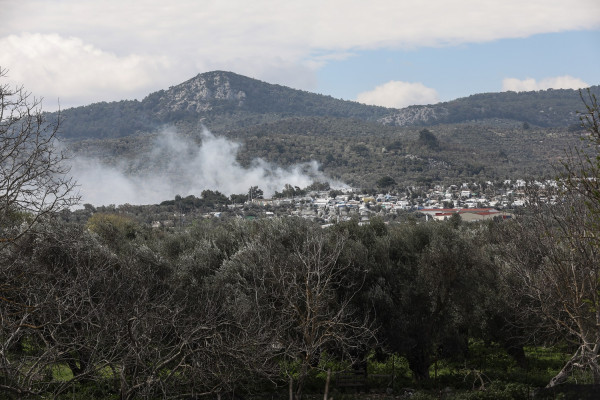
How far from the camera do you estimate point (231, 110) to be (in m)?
183

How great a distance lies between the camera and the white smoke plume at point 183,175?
10781 centimetres

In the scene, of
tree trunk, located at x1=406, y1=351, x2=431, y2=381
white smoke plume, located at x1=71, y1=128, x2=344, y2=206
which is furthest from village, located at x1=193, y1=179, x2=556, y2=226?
tree trunk, located at x1=406, y1=351, x2=431, y2=381

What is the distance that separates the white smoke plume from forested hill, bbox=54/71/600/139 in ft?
105

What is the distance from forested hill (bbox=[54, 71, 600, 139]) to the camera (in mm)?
167875

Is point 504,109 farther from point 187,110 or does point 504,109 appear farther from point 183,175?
point 183,175

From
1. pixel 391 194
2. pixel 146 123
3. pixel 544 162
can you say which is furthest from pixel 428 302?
pixel 146 123

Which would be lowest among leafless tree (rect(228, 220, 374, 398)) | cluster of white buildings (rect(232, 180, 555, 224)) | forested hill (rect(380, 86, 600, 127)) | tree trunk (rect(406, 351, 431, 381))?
tree trunk (rect(406, 351, 431, 381))

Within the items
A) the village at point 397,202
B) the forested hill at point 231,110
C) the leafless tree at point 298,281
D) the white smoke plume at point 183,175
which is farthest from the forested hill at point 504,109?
the leafless tree at point 298,281

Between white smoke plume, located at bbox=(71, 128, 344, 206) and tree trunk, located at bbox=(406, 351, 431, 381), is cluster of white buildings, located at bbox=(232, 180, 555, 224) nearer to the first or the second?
white smoke plume, located at bbox=(71, 128, 344, 206)

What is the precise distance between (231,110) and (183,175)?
63.9 metres

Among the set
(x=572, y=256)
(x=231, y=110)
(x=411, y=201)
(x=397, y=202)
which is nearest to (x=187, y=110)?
(x=231, y=110)

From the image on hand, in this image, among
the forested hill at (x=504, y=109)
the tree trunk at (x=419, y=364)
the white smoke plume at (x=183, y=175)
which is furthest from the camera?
the forested hill at (x=504, y=109)

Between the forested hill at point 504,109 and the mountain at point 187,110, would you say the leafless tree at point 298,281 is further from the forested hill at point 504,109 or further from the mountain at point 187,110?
the forested hill at point 504,109

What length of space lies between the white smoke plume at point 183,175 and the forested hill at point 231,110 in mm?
32031
